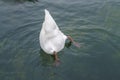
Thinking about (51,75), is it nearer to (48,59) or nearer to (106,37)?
(48,59)

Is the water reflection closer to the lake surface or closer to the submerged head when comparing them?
the lake surface

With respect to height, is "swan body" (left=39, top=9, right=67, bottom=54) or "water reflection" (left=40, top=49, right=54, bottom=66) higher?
"swan body" (left=39, top=9, right=67, bottom=54)

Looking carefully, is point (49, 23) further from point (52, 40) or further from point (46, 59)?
point (46, 59)

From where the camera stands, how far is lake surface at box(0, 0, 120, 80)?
7.87 metres

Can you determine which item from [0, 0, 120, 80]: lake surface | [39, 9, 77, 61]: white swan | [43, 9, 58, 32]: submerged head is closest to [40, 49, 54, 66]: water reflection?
[0, 0, 120, 80]: lake surface

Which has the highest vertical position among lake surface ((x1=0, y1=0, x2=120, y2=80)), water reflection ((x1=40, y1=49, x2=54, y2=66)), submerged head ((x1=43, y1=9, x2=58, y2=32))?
submerged head ((x1=43, y1=9, x2=58, y2=32))

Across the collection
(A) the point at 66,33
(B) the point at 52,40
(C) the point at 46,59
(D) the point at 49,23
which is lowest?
(C) the point at 46,59

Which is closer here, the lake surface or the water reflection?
the lake surface

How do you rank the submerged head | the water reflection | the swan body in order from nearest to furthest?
the submerged head, the swan body, the water reflection

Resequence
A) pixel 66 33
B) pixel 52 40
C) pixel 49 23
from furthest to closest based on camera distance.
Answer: pixel 66 33 < pixel 52 40 < pixel 49 23

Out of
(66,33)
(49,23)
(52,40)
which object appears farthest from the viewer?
(66,33)

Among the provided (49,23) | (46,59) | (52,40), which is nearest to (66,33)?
(52,40)

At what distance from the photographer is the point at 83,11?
422 inches

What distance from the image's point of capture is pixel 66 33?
31.4 ft
